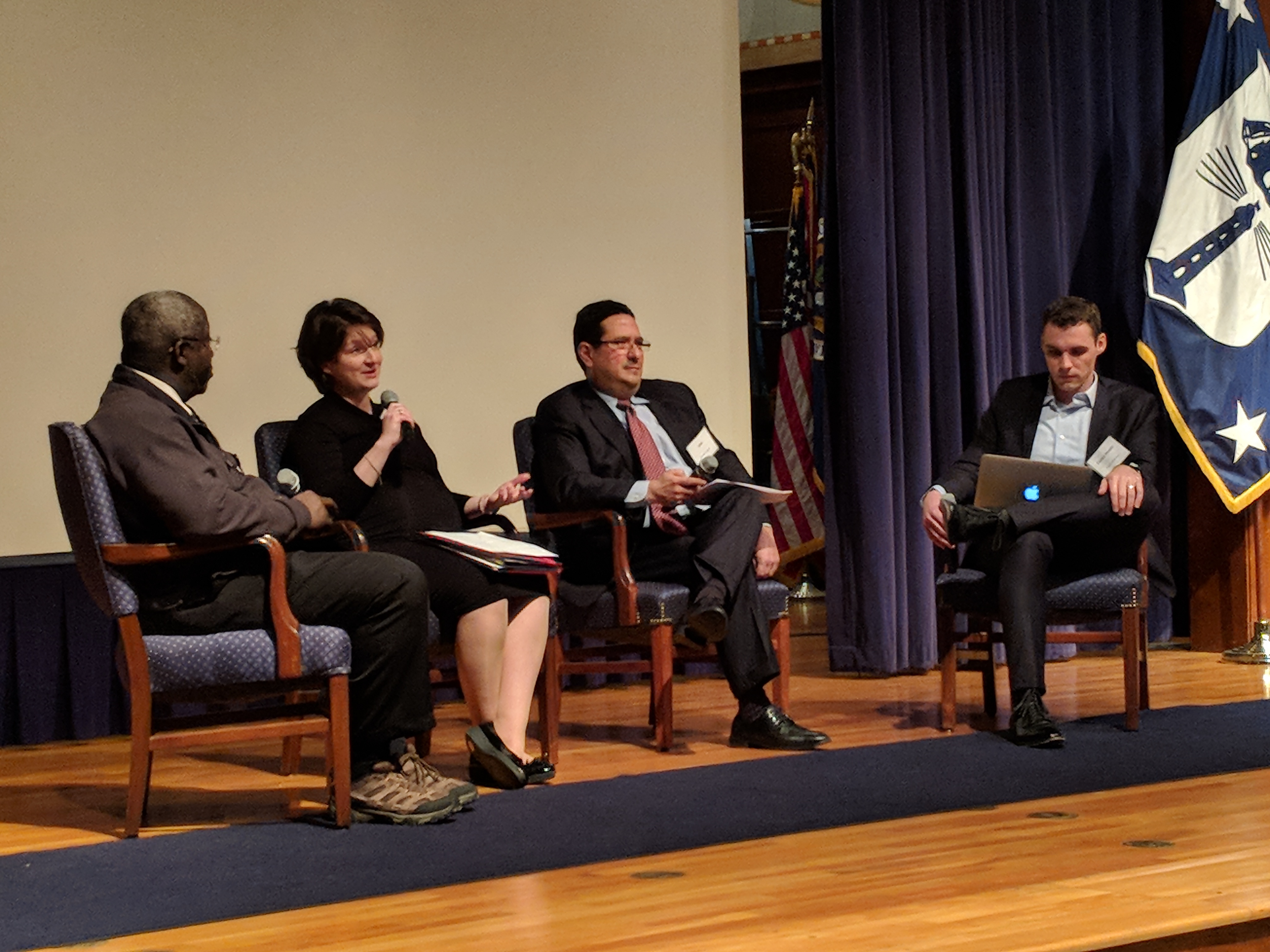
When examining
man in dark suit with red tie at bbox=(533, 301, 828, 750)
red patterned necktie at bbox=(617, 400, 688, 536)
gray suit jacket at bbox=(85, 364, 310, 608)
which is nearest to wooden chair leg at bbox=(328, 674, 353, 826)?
gray suit jacket at bbox=(85, 364, 310, 608)

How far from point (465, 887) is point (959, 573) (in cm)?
195

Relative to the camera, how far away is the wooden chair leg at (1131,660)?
12.8 ft

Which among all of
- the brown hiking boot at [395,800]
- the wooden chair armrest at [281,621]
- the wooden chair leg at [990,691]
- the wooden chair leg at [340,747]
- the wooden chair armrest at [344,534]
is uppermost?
the wooden chair armrest at [344,534]

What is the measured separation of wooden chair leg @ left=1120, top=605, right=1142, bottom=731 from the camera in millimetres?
3898

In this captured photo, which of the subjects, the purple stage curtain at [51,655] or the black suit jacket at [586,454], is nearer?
the black suit jacket at [586,454]

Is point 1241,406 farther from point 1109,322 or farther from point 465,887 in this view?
point 465,887

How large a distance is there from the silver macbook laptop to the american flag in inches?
84.6

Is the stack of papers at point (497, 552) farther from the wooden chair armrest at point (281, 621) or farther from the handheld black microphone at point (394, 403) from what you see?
the wooden chair armrest at point (281, 621)

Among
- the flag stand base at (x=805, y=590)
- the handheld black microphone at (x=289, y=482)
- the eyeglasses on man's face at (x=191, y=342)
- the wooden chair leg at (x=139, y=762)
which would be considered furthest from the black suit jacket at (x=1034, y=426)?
the flag stand base at (x=805, y=590)

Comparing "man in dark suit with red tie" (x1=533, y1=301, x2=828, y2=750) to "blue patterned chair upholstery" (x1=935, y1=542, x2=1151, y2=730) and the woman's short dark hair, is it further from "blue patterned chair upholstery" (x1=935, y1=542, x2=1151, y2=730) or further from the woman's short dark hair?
the woman's short dark hair

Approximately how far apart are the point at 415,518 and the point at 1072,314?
1.78m

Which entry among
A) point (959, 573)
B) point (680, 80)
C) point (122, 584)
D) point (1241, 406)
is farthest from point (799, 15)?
point (122, 584)

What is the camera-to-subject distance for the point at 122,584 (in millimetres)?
2943

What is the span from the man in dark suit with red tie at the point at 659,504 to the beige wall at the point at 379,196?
110 centimetres
